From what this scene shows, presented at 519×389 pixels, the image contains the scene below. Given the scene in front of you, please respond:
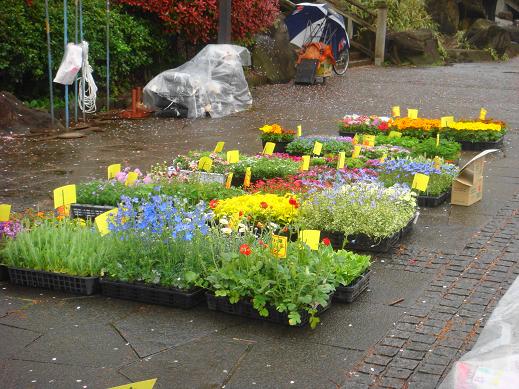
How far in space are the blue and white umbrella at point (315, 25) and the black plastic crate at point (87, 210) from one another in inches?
586

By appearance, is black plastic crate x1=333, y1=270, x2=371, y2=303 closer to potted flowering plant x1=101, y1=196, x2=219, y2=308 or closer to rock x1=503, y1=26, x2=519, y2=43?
potted flowering plant x1=101, y1=196, x2=219, y2=308

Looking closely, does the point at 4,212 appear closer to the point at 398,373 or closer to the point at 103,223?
the point at 103,223

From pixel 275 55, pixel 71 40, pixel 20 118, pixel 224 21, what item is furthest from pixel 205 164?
pixel 275 55

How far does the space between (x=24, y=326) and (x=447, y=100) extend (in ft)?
45.5

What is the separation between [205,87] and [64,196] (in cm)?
884

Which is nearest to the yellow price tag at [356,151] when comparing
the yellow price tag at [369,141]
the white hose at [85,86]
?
the yellow price tag at [369,141]

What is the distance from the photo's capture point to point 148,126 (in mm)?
13516

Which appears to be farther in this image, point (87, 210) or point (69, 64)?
point (69, 64)

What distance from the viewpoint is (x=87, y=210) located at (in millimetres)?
6773

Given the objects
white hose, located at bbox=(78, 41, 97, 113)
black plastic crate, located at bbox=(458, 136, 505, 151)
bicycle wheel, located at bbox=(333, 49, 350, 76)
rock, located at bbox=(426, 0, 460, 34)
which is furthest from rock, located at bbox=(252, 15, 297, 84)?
rock, located at bbox=(426, 0, 460, 34)

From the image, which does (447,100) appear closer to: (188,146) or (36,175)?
(188,146)

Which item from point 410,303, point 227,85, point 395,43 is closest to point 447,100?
point 227,85

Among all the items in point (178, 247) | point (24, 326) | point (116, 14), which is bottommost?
point (24, 326)

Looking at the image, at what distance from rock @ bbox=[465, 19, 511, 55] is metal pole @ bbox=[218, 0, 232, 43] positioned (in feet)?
56.2
